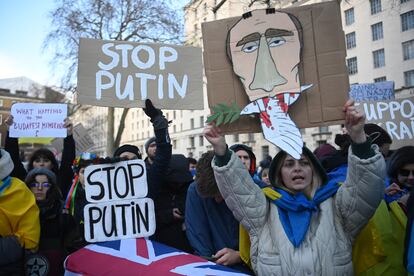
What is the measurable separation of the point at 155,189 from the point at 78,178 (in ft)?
4.58

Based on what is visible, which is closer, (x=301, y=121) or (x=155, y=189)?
(x=301, y=121)

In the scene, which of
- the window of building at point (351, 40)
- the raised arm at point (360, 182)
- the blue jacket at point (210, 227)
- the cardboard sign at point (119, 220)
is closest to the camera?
the raised arm at point (360, 182)

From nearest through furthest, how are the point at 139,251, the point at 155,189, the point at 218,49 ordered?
1. the point at 139,251
2. the point at 218,49
3. the point at 155,189

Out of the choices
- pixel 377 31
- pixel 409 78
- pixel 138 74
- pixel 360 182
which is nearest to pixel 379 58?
pixel 377 31

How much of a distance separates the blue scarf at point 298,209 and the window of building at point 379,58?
3354cm

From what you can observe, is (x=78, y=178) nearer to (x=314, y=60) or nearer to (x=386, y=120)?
(x=314, y=60)

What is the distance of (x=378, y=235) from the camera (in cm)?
216

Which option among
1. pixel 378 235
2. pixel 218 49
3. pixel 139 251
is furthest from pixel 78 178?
pixel 378 235

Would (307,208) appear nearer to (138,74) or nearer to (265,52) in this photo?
(265,52)

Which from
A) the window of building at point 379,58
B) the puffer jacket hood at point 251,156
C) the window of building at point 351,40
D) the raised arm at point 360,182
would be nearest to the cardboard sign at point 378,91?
the puffer jacket hood at point 251,156

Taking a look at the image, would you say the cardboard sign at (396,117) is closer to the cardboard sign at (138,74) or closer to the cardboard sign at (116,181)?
the cardboard sign at (138,74)

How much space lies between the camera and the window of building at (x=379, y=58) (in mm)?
31736

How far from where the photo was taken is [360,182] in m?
1.94

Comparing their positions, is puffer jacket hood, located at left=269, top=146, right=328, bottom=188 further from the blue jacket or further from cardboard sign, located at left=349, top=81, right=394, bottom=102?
cardboard sign, located at left=349, top=81, right=394, bottom=102
